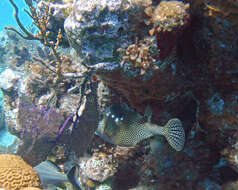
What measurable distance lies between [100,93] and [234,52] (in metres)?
1.82

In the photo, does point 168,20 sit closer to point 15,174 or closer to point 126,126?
point 126,126

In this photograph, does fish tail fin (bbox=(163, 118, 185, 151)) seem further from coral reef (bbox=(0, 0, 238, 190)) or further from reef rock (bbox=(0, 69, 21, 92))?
reef rock (bbox=(0, 69, 21, 92))

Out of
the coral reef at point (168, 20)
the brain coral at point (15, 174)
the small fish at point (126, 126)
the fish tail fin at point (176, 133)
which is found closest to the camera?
the coral reef at point (168, 20)

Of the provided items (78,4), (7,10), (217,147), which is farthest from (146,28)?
(7,10)

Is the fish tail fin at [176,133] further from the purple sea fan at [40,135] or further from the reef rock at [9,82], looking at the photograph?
the reef rock at [9,82]

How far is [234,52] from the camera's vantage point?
2051 mm

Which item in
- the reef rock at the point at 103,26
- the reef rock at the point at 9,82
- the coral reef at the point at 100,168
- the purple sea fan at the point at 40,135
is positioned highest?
the reef rock at the point at 103,26

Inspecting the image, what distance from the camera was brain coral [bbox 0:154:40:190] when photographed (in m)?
2.66

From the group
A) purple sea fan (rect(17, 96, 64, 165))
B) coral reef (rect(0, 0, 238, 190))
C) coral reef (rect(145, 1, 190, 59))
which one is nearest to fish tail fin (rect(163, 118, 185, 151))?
coral reef (rect(0, 0, 238, 190))

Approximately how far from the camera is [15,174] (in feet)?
9.16

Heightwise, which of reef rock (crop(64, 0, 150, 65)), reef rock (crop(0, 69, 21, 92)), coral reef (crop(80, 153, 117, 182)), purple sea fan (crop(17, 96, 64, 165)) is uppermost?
reef rock (crop(64, 0, 150, 65))

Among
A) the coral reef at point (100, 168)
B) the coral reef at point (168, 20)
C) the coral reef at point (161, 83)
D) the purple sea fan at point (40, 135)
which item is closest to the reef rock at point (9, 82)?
the purple sea fan at point (40, 135)

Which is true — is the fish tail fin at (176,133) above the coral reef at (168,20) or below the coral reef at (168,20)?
below

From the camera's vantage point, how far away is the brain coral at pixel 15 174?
2.66 metres
